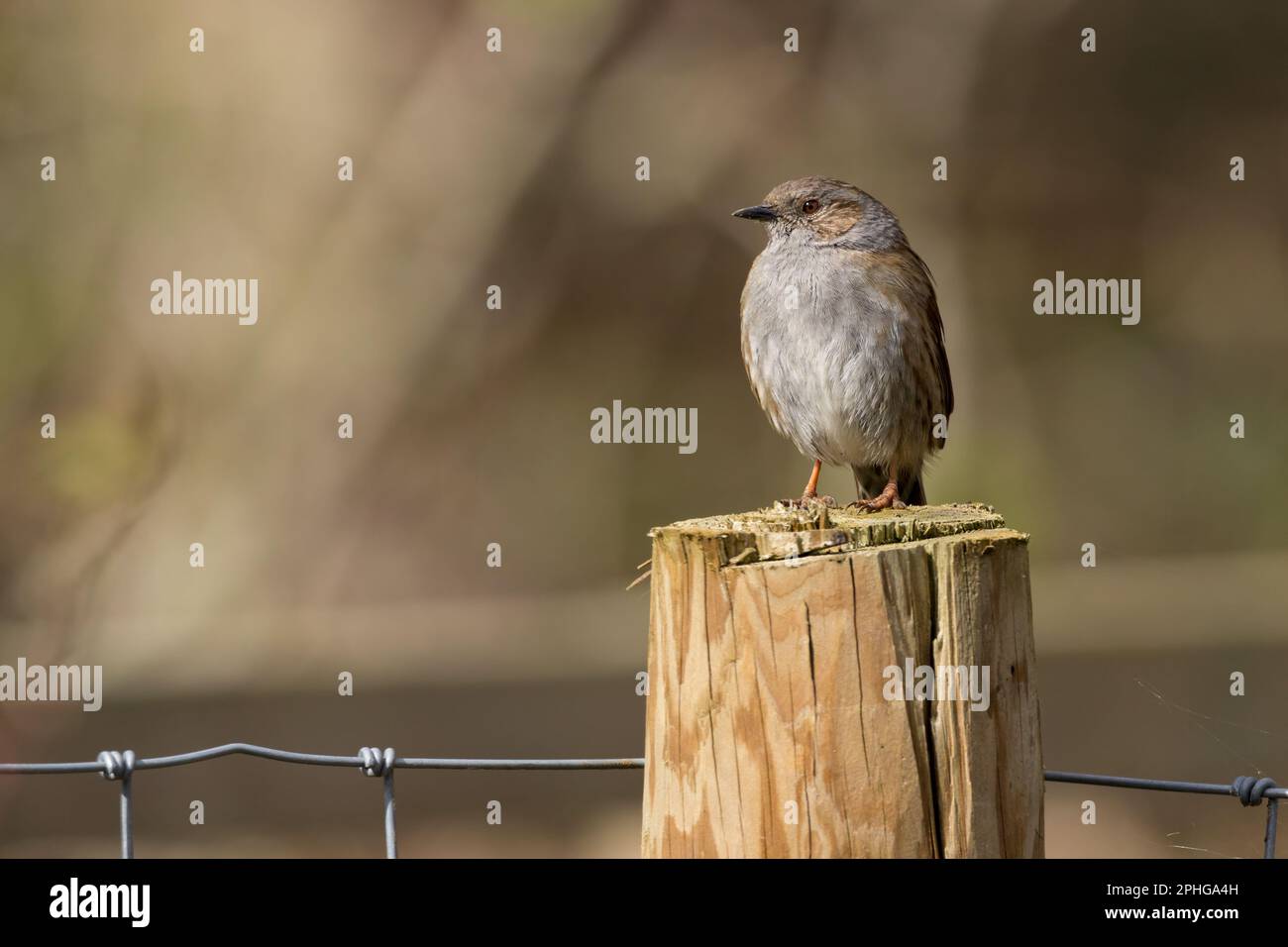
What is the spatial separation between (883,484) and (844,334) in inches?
31.1

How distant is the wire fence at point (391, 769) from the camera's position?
284 centimetres

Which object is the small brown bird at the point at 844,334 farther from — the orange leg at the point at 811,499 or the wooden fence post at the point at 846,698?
the wooden fence post at the point at 846,698

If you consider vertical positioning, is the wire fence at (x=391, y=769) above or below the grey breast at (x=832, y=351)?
below

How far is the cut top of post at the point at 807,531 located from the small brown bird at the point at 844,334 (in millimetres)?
1499

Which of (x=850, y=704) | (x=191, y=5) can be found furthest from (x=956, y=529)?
(x=191, y=5)

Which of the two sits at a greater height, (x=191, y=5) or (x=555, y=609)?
(x=191, y=5)

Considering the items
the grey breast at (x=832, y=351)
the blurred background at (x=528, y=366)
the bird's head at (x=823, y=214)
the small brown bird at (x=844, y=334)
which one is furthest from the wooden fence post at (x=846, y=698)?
the blurred background at (x=528, y=366)

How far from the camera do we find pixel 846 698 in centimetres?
235

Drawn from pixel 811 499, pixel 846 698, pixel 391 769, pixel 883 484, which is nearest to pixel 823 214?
pixel 883 484

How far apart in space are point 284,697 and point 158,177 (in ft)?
10.4

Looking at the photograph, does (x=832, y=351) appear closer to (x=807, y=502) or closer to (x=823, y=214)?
(x=823, y=214)

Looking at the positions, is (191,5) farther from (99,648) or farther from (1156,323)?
(1156,323)
